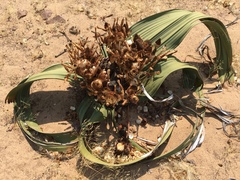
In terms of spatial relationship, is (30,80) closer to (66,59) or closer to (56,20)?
(66,59)

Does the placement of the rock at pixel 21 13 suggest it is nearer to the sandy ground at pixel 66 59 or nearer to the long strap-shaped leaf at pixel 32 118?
the sandy ground at pixel 66 59

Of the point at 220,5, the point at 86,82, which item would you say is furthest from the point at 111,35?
the point at 220,5

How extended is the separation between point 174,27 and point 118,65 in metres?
0.42

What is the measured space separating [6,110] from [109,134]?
69 cm

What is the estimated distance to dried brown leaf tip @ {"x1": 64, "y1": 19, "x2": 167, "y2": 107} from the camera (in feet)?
5.77

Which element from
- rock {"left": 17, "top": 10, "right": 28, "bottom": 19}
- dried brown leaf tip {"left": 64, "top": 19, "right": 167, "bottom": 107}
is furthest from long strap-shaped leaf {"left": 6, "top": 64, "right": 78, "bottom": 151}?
rock {"left": 17, "top": 10, "right": 28, "bottom": 19}

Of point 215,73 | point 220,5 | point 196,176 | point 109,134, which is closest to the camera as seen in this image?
point 196,176

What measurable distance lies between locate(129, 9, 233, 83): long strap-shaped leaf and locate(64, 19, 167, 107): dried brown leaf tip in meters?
0.11

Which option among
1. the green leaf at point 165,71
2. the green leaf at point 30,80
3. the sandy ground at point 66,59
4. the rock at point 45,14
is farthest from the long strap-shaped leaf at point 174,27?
the rock at point 45,14

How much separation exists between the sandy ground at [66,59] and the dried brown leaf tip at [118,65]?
15.5 inches

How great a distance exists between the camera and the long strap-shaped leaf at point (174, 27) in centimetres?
186

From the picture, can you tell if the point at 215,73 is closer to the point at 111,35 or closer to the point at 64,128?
the point at 111,35

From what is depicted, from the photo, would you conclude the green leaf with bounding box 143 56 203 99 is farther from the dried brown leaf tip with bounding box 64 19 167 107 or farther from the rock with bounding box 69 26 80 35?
the rock with bounding box 69 26 80 35

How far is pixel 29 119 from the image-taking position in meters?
1.93
